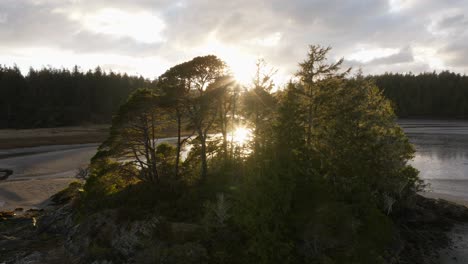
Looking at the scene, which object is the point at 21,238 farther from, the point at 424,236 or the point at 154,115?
the point at 424,236

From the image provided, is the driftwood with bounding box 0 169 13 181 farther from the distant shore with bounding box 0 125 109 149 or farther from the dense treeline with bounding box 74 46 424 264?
the dense treeline with bounding box 74 46 424 264

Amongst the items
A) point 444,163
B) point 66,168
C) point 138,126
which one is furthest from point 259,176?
point 66,168

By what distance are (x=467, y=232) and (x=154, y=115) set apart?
2446 centimetres

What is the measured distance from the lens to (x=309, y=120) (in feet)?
82.1

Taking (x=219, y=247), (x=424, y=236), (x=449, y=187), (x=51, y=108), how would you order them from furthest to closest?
(x=51, y=108)
(x=449, y=187)
(x=424, y=236)
(x=219, y=247)

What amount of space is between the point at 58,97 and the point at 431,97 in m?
143

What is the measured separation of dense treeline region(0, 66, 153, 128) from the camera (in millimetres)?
103750

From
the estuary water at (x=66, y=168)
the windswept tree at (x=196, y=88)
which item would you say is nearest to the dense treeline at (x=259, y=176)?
the windswept tree at (x=196, y=88)

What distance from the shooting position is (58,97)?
116 metres

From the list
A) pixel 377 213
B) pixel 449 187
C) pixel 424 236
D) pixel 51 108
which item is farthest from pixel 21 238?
pixel 51 108

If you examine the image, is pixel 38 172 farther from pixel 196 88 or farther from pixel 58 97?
pixel 58 97

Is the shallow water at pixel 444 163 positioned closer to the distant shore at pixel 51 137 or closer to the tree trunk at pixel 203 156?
the tree trunk at pixel 203 156

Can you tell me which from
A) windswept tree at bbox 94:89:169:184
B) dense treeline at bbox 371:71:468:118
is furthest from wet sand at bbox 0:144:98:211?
dense treeline at bbox 371:71:468:118

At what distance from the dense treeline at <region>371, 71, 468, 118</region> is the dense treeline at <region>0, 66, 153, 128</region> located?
4126 inches
